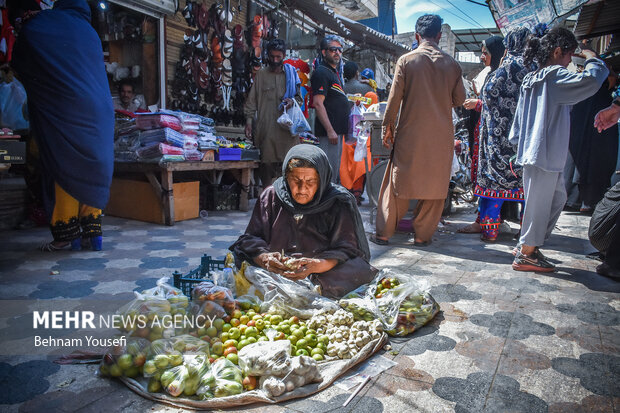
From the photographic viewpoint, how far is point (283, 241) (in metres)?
2.76

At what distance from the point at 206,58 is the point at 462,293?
20.3ft

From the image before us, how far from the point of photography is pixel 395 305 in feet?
7.91

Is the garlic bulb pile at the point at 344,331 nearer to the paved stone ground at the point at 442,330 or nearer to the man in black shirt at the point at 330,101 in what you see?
the paved stone ground at the point at 442,330

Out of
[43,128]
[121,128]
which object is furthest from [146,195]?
[43,128]

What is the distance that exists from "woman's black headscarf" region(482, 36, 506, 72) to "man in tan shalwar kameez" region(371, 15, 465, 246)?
0.83 metres

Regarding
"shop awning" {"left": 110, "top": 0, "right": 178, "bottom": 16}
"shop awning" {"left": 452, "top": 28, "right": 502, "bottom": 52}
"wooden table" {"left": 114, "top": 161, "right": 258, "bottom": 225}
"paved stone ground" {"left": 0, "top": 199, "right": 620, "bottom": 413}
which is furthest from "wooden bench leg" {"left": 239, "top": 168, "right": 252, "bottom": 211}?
"shop awning" {"left": 452, "top": 28, "right": 502, "bottom": 52}

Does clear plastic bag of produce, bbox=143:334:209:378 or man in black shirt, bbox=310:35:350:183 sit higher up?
man in black shirt, bbox=310:35:350:183

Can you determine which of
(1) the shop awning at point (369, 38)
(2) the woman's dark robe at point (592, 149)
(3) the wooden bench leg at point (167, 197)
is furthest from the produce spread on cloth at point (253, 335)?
(1) the shop awning at point (369, 38)

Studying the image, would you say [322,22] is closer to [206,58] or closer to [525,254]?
[206,58]

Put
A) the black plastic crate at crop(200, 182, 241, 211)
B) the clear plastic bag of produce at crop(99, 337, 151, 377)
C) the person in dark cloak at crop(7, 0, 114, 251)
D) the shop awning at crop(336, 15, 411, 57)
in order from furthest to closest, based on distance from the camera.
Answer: the shop awning at crop(336, 15, 411, 57) → the black plastic crate at crop(200, 182, 241, 211) → the person in dark cloak at crop(7, 0, 114, 251) → the clear plastic bag of produce at crop(99, 337, 151, 377)

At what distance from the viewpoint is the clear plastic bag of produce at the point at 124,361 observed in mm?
1794

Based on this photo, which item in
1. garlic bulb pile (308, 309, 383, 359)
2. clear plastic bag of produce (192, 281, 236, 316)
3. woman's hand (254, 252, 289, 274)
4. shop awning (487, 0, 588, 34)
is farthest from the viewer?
shop awning (487, 0, 588, 34)

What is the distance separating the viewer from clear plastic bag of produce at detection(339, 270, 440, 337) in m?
2.34

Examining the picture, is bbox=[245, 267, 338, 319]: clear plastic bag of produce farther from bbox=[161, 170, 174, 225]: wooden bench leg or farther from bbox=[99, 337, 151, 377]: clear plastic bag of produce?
bbox=[161, 170, 174, 225]: wooden bench leg
